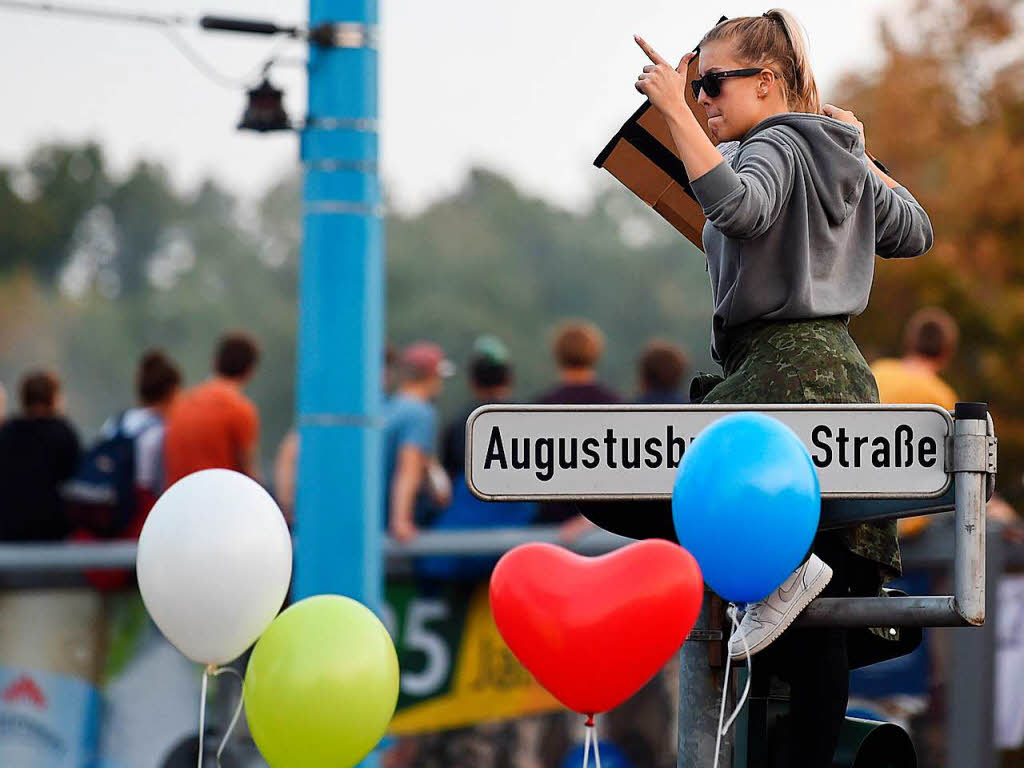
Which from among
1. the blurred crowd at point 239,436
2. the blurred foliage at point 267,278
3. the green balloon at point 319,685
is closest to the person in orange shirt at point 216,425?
the blurred crowd at point 239,436

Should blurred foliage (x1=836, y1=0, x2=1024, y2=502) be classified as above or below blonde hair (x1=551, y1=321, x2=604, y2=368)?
above

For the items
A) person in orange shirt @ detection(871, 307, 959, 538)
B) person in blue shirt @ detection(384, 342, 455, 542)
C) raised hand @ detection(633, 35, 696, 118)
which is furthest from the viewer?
person in blue shirt @ detection(384, 342, 455, 542)

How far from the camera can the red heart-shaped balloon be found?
2.64 m

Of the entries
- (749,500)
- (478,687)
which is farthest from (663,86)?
(478,687)

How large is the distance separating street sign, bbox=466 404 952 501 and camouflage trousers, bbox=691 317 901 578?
9.0 inches

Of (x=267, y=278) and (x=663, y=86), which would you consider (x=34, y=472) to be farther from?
(x=267, y=278)

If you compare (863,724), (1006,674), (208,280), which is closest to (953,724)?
(1006,674)

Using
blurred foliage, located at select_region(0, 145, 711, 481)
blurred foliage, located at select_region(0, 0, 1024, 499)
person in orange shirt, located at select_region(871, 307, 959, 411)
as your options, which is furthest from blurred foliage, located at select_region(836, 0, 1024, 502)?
blurred foliage, located at select_region(0, 145, 711, 481)

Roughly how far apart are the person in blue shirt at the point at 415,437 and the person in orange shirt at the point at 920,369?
206cm

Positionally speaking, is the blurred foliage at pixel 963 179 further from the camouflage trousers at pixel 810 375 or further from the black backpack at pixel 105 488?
the camouflage trousers at pixel 810 375

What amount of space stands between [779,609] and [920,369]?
5.22 metres

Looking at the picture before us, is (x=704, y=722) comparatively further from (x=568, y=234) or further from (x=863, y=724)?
(x=568, y=234)

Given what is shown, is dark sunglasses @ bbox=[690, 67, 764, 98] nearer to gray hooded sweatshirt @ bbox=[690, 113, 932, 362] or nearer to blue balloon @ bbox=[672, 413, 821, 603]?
gray hooded sweatshirt @ bbox=[690, 113, 932, 362]

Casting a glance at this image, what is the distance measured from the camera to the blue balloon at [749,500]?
254 cm
